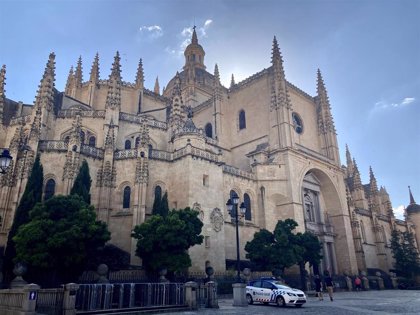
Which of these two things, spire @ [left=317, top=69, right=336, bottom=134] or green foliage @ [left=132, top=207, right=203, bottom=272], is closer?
green foliage @ [left=132, top=207, right=203, bottom=272]

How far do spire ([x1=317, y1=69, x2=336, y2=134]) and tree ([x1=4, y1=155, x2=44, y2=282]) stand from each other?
3097 cm

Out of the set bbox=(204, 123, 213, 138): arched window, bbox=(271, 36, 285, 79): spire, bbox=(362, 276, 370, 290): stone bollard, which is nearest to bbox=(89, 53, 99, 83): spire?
bbox=(204, 123, 213, 138): arched window

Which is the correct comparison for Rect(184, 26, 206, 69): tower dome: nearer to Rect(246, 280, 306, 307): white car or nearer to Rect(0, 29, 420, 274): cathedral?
Rect(0, 29, 420, 274): cathedral

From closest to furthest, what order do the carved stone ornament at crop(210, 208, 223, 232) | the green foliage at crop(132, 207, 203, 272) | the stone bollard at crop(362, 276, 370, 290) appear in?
1. the green foliage at crop(132, 207, 203, 272)
2. the carved stone ornament at crop(210, 208, 223, 232)
3. the stone bollard at crop(362, 276, 370, 290)

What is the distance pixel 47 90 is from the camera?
28172 mm

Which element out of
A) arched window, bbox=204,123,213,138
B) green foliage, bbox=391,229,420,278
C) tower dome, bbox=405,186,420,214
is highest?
arched window, bbox=204,123,213,138

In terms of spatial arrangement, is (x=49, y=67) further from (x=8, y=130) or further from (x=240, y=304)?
(x=240, y=304)

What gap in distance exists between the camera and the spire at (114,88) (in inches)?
1190

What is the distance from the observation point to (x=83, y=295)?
1165cm

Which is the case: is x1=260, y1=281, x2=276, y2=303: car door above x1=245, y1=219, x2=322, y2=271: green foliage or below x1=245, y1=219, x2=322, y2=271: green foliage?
below

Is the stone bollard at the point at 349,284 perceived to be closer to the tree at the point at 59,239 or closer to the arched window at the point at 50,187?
the tree at the point at 59,239

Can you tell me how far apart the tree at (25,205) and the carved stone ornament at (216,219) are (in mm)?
11628

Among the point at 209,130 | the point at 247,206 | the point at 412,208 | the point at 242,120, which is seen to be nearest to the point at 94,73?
the point at 209,130

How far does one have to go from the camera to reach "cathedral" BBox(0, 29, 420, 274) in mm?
24766
